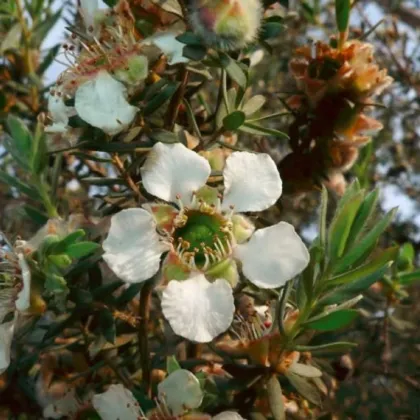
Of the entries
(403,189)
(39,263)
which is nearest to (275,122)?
(403,189)

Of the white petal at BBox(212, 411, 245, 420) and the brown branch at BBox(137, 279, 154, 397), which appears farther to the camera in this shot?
the brown branch at BBox(137, 279, 154, 397)

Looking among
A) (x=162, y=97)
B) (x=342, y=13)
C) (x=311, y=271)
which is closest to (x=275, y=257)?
(x=311, y=271)

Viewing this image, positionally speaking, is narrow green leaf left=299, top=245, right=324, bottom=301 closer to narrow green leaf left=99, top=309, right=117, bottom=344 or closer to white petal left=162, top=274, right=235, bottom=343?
white petal left=162, top=274, right=235, bottom=343

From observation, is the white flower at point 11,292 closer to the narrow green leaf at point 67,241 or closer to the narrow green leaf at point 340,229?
the narrow green leaf at point 67,241

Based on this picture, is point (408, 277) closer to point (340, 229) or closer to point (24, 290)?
point (340, 229)

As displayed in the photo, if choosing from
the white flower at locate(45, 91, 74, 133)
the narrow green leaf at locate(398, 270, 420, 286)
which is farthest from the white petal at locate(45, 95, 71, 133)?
the narrow green leaf at locate(398, 270, 420, 286)

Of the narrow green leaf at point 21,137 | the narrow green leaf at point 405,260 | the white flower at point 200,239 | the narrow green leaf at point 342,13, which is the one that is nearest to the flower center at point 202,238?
the white flower at point 200,239

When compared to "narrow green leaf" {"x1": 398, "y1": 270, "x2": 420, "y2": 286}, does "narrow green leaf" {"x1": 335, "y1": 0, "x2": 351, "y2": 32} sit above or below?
above
